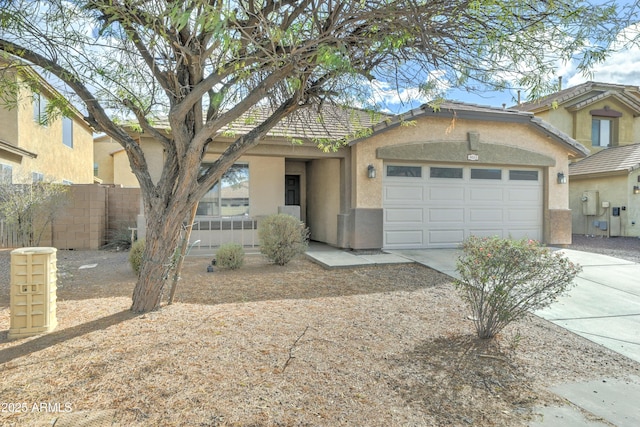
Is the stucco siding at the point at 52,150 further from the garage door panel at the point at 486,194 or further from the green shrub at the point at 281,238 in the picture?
the garage door panel at the point at 486,194

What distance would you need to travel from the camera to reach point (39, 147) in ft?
49.1

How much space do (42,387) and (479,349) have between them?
155 inches

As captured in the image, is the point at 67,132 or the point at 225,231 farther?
the point at 67,132

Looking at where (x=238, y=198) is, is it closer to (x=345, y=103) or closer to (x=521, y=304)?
(x=345, y=103)

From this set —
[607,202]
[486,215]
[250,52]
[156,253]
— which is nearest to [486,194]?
[486,215]

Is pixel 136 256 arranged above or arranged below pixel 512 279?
below

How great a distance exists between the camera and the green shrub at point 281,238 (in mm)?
8297

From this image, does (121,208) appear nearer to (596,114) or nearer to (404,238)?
(404,238)

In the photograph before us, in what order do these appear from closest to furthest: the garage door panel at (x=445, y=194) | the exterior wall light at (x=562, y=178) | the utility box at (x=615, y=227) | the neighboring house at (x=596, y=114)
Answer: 1. the garage door panel at (x=445, y=194)
2. the exterior wall light at (x=562, y=178)
3. the utility box at (x=615, y=227)
4. the neighboring house at (x=596, y=114)

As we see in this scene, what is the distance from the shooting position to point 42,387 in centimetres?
293

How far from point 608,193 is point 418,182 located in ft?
33.9

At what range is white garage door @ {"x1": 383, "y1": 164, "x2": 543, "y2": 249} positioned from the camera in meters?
11.1

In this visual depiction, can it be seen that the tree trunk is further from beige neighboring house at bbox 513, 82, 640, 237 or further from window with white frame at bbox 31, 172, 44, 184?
beige neighboring house at bbox 513, 82, 640, 237

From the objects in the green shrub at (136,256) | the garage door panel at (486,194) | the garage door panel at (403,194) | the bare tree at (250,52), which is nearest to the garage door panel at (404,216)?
the garage door panel at (403,194)
